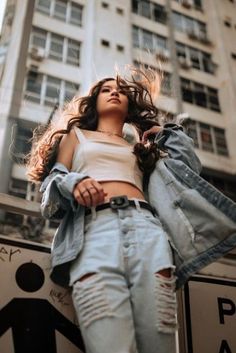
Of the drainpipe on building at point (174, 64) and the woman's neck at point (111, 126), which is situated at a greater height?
the drainpipe on building at point (174, 64)

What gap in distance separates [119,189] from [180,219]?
18cm

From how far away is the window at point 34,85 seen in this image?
761cm

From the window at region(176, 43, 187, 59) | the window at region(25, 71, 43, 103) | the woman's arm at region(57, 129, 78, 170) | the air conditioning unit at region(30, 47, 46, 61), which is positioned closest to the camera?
the woman's arm at region(57, 129, 78, 170)

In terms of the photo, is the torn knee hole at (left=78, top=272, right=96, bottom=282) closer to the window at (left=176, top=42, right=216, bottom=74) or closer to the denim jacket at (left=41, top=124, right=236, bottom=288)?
the denim jacket at (left=41, top=124, right=236, bottom=288)

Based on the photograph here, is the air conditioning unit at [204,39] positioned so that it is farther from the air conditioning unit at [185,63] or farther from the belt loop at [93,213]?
the belt loop at [93,213]

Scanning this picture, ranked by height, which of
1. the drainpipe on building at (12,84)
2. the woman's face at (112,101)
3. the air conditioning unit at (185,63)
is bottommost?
the woman's face at (112,101)

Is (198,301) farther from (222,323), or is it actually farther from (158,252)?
(158,252)

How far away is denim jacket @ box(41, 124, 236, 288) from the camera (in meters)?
0.98

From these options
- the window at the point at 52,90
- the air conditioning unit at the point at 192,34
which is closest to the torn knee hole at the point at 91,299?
the window at the point at 52,90

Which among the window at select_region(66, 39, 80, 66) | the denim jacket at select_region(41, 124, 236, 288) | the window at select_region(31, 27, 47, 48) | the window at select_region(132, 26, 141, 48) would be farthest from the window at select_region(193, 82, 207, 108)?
the denim jacket at select_region(41, 124, 236, 288)

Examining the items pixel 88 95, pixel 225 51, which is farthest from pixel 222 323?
pixel 225 51

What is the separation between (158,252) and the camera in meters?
0.93

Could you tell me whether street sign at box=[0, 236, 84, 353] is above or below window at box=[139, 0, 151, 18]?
below

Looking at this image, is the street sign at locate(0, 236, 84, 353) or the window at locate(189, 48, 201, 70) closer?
the street sign at locate(0, 236, 84, 353)
